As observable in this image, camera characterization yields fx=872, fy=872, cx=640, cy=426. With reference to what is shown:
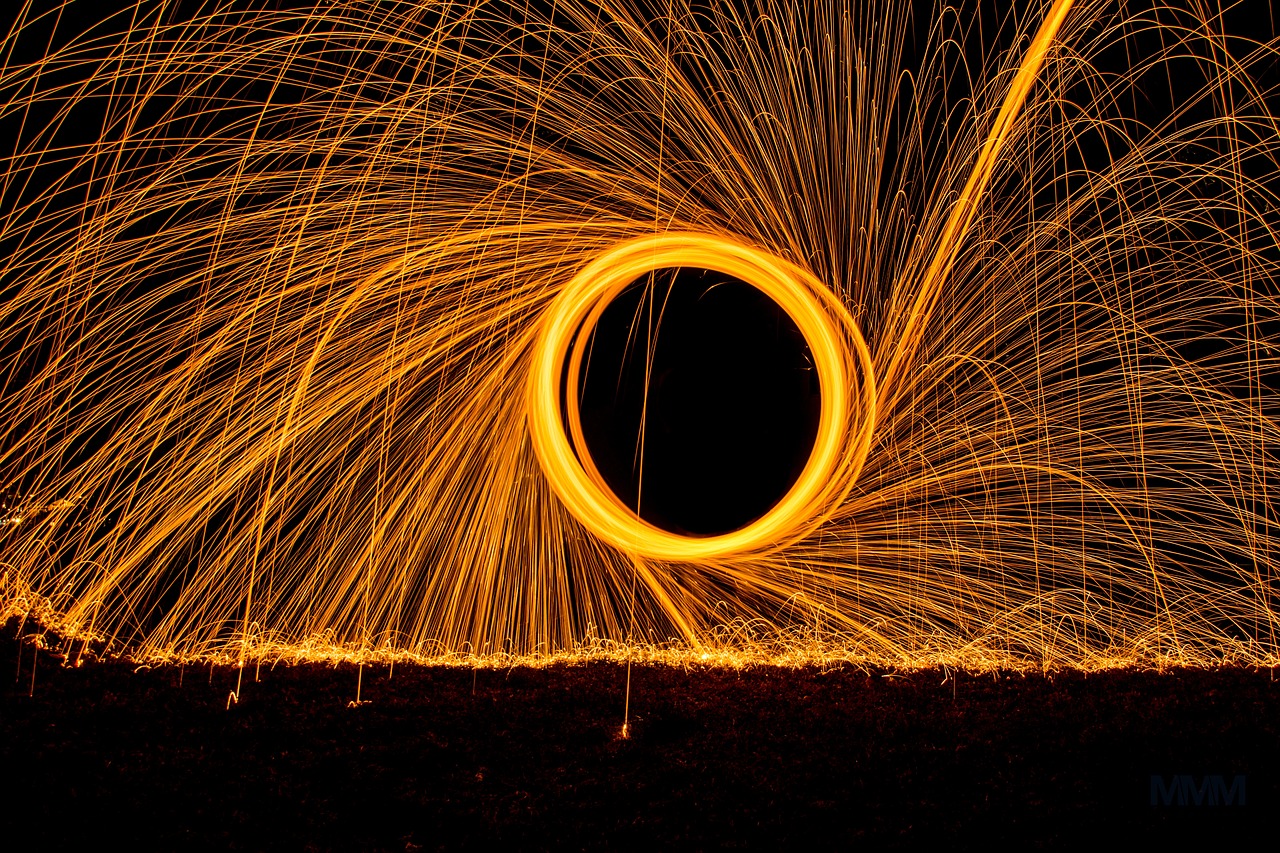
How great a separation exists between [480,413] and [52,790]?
3.80m

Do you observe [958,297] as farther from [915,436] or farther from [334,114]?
[334,114]

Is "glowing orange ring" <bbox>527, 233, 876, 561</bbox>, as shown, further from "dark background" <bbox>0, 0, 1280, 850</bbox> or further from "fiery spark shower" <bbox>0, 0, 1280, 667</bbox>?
"dark background" <bbox>0, 0, 1280, 850</bbox>

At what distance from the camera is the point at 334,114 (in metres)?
6.44

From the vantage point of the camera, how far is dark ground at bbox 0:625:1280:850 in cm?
401

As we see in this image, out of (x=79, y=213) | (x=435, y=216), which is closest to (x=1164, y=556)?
(x=435, y=216)

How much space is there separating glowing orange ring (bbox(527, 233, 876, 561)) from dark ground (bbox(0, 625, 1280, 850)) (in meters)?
1.19

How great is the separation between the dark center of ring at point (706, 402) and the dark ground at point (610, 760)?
254 cm

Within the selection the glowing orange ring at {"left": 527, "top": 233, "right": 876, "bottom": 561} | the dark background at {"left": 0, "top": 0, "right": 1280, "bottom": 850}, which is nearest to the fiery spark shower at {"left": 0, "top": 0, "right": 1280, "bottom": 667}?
the glowing orange ring at {"left": 527, "top": 233, "right": 876, "bottom": 561}

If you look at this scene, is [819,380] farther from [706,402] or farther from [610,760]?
[610,760]

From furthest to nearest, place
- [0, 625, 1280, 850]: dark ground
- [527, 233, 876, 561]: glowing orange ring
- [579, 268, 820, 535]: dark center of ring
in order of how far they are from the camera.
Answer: [579, 268, 820, 535]: dark center of ring < [527, 233, 876, 561]: glowing orange ring < [0, 625, 1280, 850]: dark ground

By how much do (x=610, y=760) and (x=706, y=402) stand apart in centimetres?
404

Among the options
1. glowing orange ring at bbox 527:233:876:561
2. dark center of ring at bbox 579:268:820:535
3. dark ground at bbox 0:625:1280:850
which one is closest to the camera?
dark ground at bbox 0:625:1280:850

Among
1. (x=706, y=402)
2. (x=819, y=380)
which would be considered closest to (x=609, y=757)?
(x=819, y=380)

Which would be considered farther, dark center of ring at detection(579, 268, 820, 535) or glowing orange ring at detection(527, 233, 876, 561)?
dark center of ring at detection(579, 268, 820, 535)
